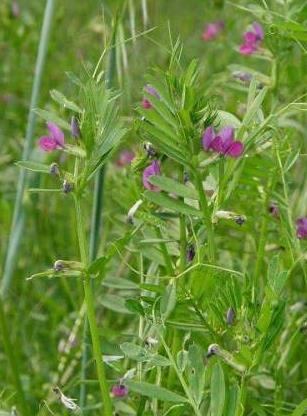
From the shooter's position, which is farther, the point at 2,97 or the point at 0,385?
the point at 2,97

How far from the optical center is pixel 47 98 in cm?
245

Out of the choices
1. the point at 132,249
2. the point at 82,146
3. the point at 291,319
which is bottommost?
the point at 291,319

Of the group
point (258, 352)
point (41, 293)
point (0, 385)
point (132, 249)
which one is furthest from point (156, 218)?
point (41, 293)

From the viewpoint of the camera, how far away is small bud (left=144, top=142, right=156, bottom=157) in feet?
3.54

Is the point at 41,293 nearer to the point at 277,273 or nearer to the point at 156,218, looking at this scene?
the point at 156,218

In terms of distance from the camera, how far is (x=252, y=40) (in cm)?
141

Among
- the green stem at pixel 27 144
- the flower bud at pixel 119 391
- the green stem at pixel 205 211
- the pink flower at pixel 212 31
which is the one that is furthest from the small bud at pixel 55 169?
the pink flower at pixel 212 31

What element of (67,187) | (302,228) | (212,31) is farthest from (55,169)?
(212,31)

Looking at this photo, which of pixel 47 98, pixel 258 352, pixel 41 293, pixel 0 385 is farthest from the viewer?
pixel 47 98

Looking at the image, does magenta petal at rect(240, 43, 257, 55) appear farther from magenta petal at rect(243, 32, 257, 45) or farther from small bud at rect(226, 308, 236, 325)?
small bud at rect(226, 308, 236, 325)

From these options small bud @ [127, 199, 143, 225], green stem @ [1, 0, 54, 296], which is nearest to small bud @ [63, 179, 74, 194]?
small bud @ [127, 199, 143, 225]

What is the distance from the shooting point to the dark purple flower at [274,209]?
128cm

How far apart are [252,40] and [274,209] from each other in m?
0.25

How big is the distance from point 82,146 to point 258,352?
0.83ft
